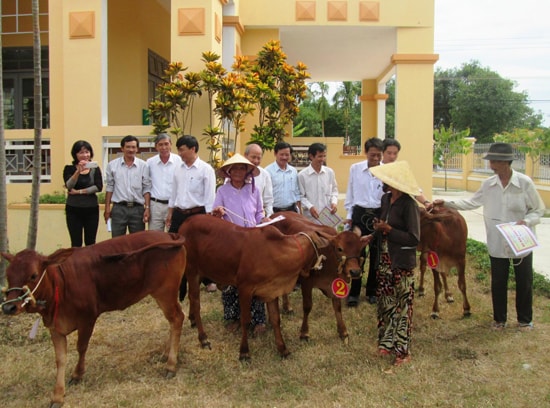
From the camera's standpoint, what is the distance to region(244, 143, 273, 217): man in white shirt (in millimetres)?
5762

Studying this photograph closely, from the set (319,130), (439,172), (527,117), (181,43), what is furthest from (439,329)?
(527,117)

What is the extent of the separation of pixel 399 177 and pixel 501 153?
1529mm

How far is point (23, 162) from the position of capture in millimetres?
8852

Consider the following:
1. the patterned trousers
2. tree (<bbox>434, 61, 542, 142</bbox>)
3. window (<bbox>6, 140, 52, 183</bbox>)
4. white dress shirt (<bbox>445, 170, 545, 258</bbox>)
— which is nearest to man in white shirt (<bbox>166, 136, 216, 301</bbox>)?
the patterned trousers

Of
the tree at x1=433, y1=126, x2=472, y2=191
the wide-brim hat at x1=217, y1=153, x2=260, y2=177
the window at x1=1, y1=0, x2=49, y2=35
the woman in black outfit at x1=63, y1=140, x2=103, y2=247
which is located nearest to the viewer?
the wide-brim hat at x1=217, y1=153, x2=260, y2=177

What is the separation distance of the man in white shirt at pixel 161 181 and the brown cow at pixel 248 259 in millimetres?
1334

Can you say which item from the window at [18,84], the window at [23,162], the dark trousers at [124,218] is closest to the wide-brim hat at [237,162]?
the dark trousers at [124,218]

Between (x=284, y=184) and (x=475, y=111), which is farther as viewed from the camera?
(x=475, y=111)

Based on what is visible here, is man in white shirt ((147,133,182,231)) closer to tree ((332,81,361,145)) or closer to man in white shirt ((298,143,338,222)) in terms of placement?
man in white shirt ((298,143,338,222))

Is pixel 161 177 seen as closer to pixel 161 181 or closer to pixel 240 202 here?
pixel 161 181

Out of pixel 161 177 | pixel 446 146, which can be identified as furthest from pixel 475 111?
pixel 161 177

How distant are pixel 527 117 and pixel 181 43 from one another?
42.7 m

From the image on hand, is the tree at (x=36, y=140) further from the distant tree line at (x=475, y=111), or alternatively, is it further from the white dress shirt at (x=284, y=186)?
the distant tree line at (x=475, y=111)

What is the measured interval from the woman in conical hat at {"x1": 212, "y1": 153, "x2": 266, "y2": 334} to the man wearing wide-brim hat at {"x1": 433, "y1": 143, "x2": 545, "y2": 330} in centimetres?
184
